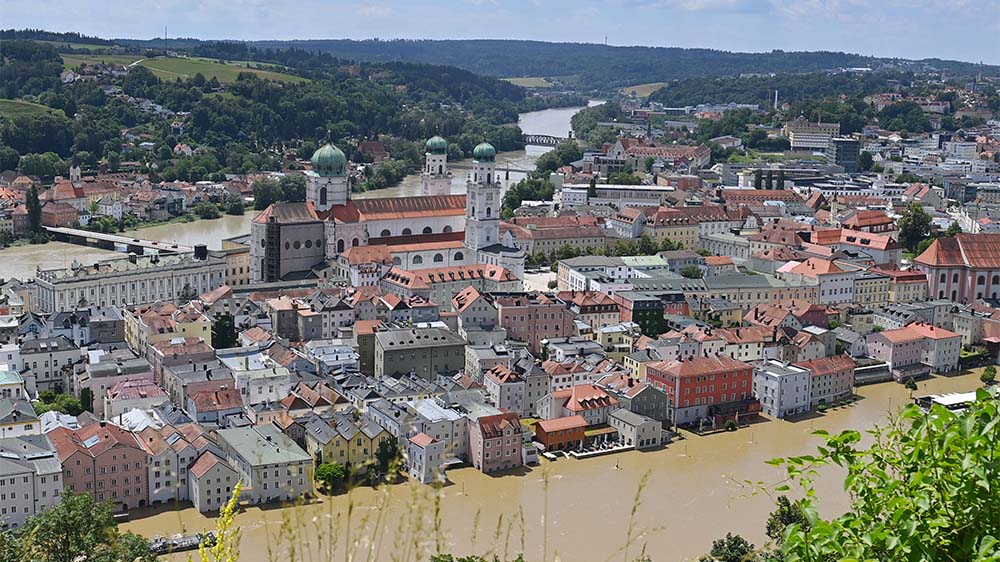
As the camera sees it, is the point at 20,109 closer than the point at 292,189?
No

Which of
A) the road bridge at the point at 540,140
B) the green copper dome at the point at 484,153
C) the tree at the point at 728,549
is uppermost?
the green copper dome at the point at 484,153

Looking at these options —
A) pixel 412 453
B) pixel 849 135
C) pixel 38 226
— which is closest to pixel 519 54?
pixel 849 135

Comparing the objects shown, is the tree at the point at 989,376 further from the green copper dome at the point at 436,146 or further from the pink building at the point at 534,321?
the green copper dome at the point at 436,146

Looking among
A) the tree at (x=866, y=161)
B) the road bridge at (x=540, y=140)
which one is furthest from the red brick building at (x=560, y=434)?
the road bridge at (x=540, y=140)

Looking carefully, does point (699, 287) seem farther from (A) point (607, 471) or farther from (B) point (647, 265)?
(A) point (607, 471)

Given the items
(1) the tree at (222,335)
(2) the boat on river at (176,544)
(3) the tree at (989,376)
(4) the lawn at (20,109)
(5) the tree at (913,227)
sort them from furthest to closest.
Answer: (4) the lawn at (20,109) < (5) the tree at (913,227) < (3) the tree at (989,376) < (1) the tree at (222,335) < (2) the boat on river at (176,544)

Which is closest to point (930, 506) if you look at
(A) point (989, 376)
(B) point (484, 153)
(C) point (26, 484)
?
(C) point (26, 484)

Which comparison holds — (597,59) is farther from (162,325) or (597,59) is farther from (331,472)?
(331,472)
